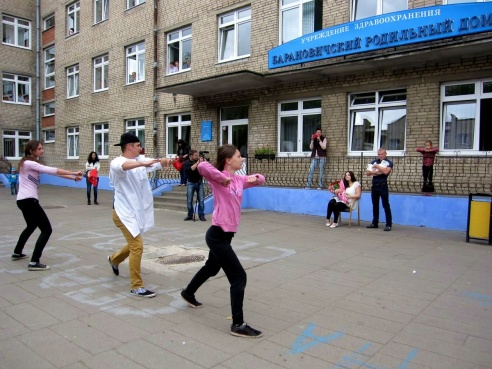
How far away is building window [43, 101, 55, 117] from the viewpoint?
26266 millimetres

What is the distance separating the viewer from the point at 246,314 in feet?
14.2

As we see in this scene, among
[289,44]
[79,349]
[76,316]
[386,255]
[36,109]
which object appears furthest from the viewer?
[36,109]

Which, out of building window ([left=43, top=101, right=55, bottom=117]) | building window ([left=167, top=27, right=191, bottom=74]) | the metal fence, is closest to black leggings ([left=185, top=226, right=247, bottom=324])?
the metal fence

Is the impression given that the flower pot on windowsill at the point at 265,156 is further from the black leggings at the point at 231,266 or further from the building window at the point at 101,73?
the building window at the point at 101,73

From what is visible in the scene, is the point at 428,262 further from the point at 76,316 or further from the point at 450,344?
the point at 76,316

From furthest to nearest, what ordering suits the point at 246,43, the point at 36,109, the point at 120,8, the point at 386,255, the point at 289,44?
the point at 36,109, the point at 120,8, the point at 246,43, the point at 289,44, the point at 386,255

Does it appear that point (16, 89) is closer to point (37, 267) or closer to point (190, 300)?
point (37, 267)

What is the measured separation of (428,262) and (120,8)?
62.4 feet

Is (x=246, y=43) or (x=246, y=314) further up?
(x=246, y=43)

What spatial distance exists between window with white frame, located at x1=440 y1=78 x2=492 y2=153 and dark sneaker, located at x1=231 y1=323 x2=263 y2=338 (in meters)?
8.83

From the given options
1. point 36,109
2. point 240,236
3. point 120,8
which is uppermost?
point 120,8

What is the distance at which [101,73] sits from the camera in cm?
2188

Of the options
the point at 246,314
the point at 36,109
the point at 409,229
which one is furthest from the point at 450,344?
the point at 36,109

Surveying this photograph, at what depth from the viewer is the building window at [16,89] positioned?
25.9 m
